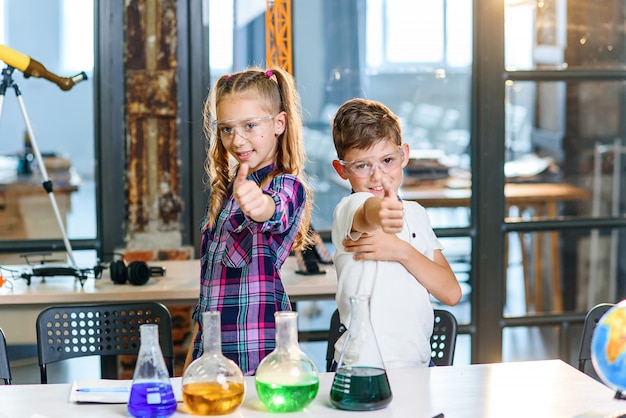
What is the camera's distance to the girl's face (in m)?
2.05

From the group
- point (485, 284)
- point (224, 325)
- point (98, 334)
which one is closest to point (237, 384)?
point (224, 325)

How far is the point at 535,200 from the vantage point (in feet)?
12.1

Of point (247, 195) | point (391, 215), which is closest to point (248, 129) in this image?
point (247, 195)

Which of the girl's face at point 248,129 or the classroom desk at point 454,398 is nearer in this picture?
the classroom desk at point 454,398

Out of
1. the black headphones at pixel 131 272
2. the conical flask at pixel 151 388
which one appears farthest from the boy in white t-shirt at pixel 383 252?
the black headphones at pixel 131 272

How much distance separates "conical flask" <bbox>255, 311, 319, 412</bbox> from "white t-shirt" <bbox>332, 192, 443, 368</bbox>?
37 centimetres

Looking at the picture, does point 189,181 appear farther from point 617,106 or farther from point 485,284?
point 617,106

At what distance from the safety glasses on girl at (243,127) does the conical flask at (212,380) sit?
0.62m

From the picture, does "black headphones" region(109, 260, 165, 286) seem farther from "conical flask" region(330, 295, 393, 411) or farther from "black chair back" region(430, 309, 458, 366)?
"conical flask" region(330, 295, 393, 411)

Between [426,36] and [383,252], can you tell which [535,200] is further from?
[383,252]

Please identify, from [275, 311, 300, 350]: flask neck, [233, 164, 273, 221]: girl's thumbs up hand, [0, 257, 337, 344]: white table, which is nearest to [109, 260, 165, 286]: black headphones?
[0, 257, 337, 344]: white table

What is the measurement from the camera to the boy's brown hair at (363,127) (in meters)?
2.06

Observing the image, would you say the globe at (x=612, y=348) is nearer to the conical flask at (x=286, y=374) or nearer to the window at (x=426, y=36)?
the conical flask at (x=286, y=374)

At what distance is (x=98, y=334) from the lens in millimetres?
2324
